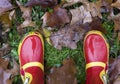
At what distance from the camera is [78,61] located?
2086mm

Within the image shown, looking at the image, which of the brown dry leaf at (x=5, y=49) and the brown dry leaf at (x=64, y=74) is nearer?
the brown dry leaf at (x=64, y=74)

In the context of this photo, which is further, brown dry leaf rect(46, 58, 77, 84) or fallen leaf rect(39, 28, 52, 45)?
fallen leaf rect(39, 28, 52, 45)

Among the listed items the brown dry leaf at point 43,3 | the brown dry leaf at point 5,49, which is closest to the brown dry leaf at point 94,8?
the brown dry leaf at point 43,3

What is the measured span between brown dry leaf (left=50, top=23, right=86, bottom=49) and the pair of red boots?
0.07 meters

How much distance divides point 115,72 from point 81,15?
1.34 feet

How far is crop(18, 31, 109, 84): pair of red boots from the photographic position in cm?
203

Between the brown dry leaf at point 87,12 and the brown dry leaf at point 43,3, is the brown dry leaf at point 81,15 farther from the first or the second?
the brown dry leaf at point 43,3

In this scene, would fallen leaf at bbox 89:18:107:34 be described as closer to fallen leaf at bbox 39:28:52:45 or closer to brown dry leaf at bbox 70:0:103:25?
brown dry leaf at bbox 70:0:103:25

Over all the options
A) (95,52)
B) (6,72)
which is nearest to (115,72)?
(95,52)

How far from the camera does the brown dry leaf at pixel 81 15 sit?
2.02 metres

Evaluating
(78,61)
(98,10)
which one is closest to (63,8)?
(98,10)

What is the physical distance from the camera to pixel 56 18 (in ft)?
6.64

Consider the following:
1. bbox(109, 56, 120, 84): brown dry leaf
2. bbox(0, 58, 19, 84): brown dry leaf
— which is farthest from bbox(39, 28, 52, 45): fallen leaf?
bbox(109, 56, 120, 84): brown dry leaf

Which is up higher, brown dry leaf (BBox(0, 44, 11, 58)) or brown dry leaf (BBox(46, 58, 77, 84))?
brown dry leaf (BBox(0, 44, 11, 58))
